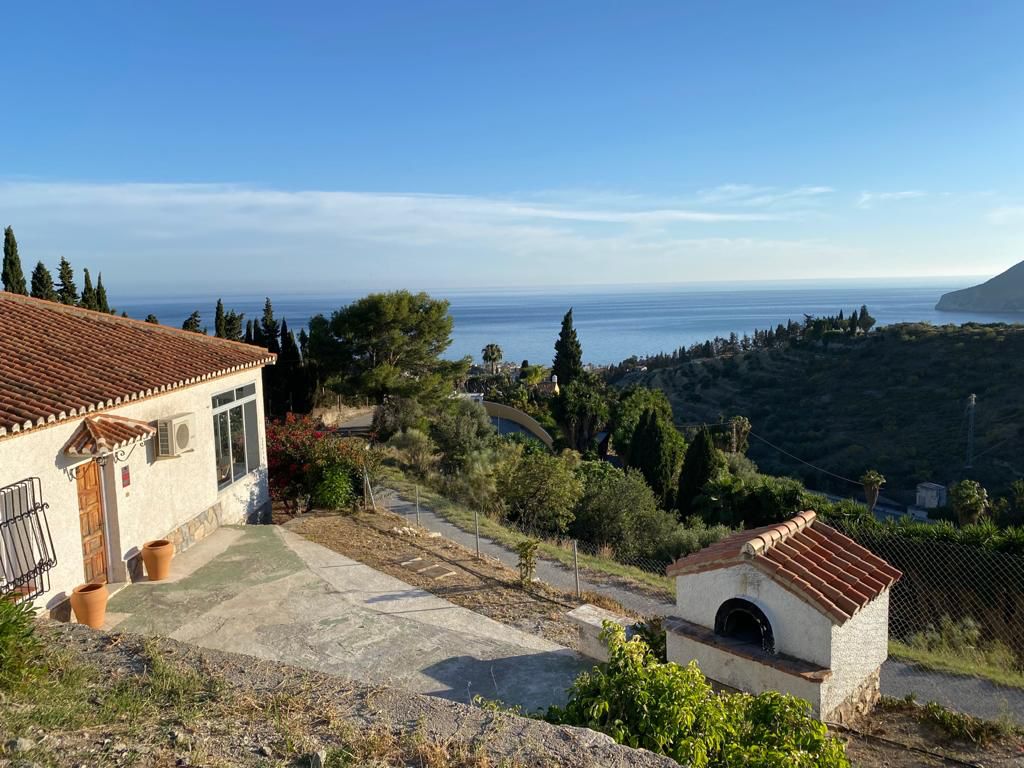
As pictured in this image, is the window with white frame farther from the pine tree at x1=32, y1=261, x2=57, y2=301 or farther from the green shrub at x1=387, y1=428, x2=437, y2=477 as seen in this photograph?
the pine tree at x1=32, y1=261, x2=57, y2=301

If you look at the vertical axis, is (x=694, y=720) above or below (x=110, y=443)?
below

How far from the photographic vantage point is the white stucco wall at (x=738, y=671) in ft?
18.8

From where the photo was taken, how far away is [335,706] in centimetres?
427

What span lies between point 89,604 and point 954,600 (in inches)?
499

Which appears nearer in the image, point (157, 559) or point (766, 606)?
point (766, 606)

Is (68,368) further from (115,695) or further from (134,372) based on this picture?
(115,695)

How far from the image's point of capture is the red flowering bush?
14.0m

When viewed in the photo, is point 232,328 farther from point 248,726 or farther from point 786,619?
point 248,726

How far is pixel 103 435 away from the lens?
8.34 meters

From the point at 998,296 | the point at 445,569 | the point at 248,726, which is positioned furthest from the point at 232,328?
the point at 998,296

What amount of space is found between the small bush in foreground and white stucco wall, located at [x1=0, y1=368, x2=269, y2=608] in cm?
671

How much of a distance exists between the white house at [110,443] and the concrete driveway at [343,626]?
887mm

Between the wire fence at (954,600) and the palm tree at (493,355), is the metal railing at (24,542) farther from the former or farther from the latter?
the palm tree at (493,355)

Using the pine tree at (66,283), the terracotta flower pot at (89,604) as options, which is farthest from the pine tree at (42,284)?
the terracotta flower pot at (89,604)
